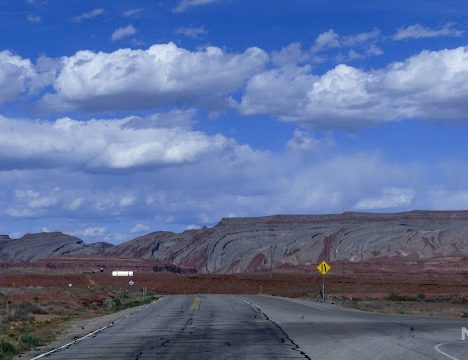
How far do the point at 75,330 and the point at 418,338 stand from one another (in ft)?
42.3

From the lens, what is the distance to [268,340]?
2358cm

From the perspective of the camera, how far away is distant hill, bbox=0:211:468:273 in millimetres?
155125

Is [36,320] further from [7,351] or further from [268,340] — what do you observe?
[268,340]

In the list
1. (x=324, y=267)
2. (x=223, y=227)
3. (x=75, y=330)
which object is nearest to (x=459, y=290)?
(x=324, y=267)

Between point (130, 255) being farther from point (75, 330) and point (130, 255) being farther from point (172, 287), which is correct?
point (75, 330)

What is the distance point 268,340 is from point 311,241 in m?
144

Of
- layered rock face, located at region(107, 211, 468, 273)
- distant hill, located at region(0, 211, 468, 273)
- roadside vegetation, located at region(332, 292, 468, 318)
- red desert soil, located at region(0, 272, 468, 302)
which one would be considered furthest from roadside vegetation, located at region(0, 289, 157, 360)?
layered rock face, located at region(107, 211, 468, 273)

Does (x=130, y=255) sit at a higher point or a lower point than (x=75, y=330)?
higher

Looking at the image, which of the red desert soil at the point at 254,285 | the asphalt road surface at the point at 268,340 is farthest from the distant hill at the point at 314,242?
the asphalt road surface at the point at 268,340

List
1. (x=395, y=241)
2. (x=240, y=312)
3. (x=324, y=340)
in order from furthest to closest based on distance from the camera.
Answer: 1. (x=395, y=241)
2. (x=240, y=312)
3. (x=324, y=340)

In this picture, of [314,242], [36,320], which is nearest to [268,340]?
[36,320]

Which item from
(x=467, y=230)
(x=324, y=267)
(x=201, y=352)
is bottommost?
(x=201, y=352)

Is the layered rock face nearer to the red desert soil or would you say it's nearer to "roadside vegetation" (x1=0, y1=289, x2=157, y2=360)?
the red desert soil

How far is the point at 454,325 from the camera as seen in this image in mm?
31938
